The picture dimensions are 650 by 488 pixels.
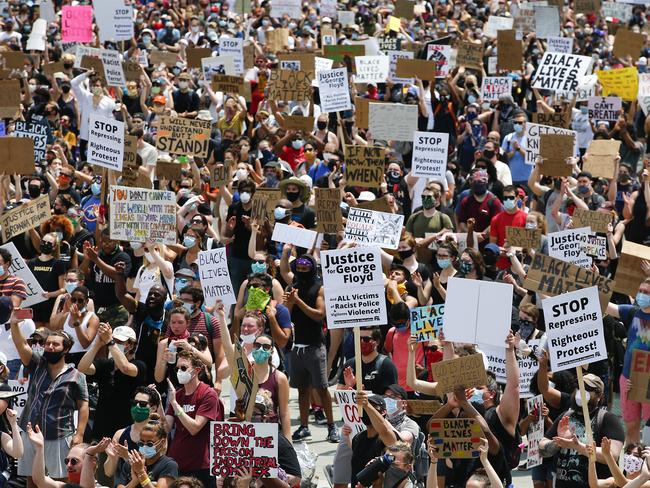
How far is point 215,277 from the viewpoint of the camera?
13008mm

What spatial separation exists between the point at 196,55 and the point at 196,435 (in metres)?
14.6

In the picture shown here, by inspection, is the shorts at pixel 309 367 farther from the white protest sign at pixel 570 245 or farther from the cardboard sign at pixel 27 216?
the cardboard sign at pixel 27 216

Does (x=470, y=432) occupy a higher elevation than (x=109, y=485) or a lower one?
higher

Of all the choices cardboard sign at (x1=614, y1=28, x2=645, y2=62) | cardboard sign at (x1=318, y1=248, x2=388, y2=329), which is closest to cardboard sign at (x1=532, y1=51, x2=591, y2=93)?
cardboard sign at (x1=614, y1=28, x2=645, y2=62)

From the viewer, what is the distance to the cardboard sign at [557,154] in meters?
16.7

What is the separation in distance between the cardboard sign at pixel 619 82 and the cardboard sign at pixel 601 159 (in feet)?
14.9

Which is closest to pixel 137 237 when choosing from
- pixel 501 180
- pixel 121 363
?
pixel 121 363

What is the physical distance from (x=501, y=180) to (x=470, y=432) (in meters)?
8.16

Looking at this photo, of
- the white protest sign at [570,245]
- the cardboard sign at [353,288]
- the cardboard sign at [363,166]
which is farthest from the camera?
the cardboard sign at [363,166]

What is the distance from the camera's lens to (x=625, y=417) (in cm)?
1148

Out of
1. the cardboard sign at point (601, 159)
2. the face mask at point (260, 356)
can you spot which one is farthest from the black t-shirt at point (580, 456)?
the cardboard sign at point (601, 159)

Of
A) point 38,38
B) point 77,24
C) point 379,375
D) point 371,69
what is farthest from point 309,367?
point 38,38

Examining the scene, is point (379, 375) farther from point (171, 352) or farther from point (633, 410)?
point (633, 410)

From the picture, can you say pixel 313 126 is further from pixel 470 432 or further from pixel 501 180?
pixel 470 432
